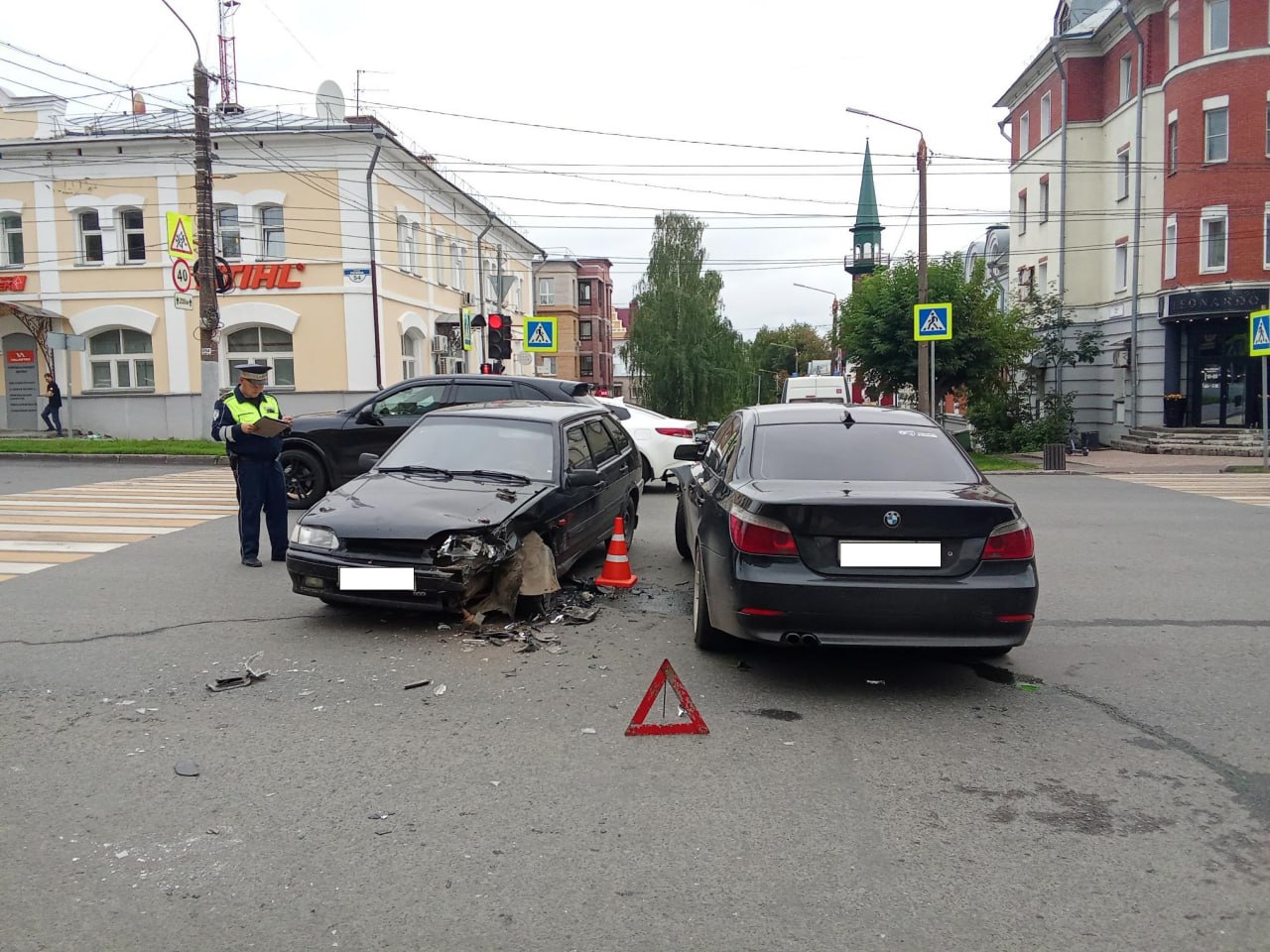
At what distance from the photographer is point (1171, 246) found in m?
26.0

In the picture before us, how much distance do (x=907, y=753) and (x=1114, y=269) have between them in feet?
96.7

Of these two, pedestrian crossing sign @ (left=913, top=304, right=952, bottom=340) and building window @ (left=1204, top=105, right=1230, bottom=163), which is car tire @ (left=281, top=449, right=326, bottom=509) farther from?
building window @ (left=1204, top=105, right=1230, bottom=163)

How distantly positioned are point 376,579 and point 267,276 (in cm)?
2416

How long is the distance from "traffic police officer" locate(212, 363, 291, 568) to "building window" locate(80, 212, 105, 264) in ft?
78.7

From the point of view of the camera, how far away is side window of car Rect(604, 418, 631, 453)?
381 inches

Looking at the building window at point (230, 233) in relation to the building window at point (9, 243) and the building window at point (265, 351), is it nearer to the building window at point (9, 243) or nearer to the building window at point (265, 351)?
the building window at point (265, 351)

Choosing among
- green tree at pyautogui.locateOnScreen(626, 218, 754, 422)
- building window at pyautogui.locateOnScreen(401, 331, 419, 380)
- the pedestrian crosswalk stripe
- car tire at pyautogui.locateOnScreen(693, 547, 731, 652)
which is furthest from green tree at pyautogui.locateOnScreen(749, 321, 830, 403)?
car tire at pyautogui.locateOnScreen(693, 547, 731, 652)

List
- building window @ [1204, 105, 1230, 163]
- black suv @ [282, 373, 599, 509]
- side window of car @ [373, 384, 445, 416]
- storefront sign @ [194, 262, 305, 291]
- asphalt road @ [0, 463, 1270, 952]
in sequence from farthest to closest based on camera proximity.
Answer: storefront sign @ [194, 262, 305, 291] → building window @ [1204, 105, 1230, 163] → side window of car @ [373, 384, 445, 416] → black suv @ [282, 373, 599, 509] → asphalt road @ [0, 463, 1270, 952]

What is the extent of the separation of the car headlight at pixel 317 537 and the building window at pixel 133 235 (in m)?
25.7

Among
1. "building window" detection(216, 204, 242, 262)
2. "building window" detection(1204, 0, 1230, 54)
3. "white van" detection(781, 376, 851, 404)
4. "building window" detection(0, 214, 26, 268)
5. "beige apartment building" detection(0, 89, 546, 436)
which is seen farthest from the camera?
"building window" detection(0, 214, 26, 268)

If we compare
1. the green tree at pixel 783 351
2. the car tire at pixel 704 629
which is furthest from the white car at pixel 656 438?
the green tree at pixel 783 351

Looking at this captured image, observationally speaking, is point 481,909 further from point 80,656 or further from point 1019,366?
point 1019,366

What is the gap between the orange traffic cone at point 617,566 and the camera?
7973mm

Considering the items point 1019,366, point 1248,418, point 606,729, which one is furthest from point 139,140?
point 1248,418
